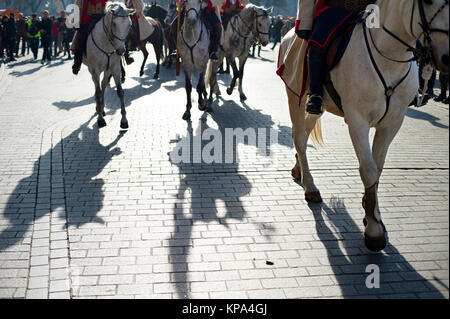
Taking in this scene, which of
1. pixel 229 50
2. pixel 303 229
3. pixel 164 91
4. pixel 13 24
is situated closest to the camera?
pixel 303 229

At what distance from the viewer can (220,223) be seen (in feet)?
16.4

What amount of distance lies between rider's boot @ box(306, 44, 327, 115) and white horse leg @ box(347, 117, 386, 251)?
0.50 metres

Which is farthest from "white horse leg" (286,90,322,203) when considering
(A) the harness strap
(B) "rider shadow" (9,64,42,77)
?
(B) "rider shadow" (9,64,42,77)

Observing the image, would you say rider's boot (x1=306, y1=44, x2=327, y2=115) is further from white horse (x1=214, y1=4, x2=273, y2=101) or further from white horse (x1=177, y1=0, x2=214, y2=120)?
white horse (x1=214, y1=4, x2=273, y2=101)

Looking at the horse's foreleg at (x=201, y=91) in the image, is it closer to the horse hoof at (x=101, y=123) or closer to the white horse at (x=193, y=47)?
the white horse at (x=193, y=47)

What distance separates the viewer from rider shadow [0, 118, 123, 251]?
4.98 meters

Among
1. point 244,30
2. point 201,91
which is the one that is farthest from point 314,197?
point 244,30

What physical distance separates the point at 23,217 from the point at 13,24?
2043cm

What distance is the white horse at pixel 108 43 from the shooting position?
330 inches

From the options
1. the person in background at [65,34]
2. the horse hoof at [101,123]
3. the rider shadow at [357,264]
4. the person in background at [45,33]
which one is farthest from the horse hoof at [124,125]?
the person in background at [65,34]

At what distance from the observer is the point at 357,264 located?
4164 millimetres

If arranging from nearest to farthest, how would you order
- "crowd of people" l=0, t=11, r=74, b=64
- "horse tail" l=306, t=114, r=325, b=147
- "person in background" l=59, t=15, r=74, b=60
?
"horse tail" l=306, t=114, r=325, b=147
"crowd of people" l=0, t=11, r=74, b=64
"person in background" l=59, t=15, r=74, b=60
